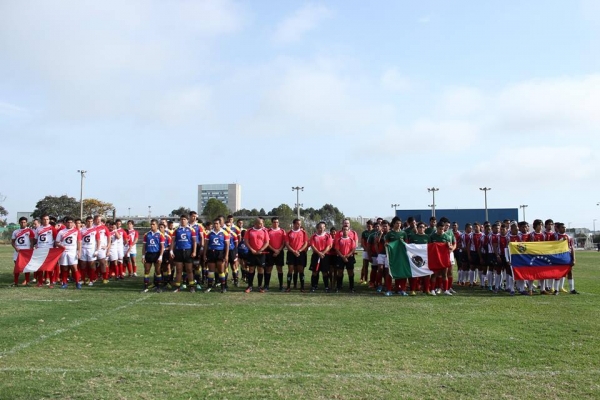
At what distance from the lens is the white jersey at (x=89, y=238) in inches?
543

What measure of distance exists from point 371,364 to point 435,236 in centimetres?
756

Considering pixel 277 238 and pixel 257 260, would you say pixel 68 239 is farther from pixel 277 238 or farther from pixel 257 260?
pixel 277 238

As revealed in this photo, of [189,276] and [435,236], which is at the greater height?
[435,236]

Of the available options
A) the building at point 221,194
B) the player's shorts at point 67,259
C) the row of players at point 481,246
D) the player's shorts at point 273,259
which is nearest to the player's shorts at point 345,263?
the row of players at point 481,246

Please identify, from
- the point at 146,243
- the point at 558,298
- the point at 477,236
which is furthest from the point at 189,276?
the point at 558,298

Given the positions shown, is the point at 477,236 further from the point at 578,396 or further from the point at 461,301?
the point at 578,396

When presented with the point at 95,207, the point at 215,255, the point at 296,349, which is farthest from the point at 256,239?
the point at 95,207

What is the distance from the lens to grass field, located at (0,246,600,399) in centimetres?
496

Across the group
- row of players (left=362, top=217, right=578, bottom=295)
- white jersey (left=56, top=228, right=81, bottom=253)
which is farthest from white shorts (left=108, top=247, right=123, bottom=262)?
row of players (left=362, top=217, right=578, bottom=295)

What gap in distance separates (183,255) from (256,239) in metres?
1.95

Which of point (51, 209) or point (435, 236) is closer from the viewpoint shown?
point (435, 236)

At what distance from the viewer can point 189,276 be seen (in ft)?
41.4

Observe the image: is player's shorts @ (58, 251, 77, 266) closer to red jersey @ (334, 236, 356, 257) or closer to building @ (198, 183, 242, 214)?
red jersey @ (334, 236, 356, 257)

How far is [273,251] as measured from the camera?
12.9 m
